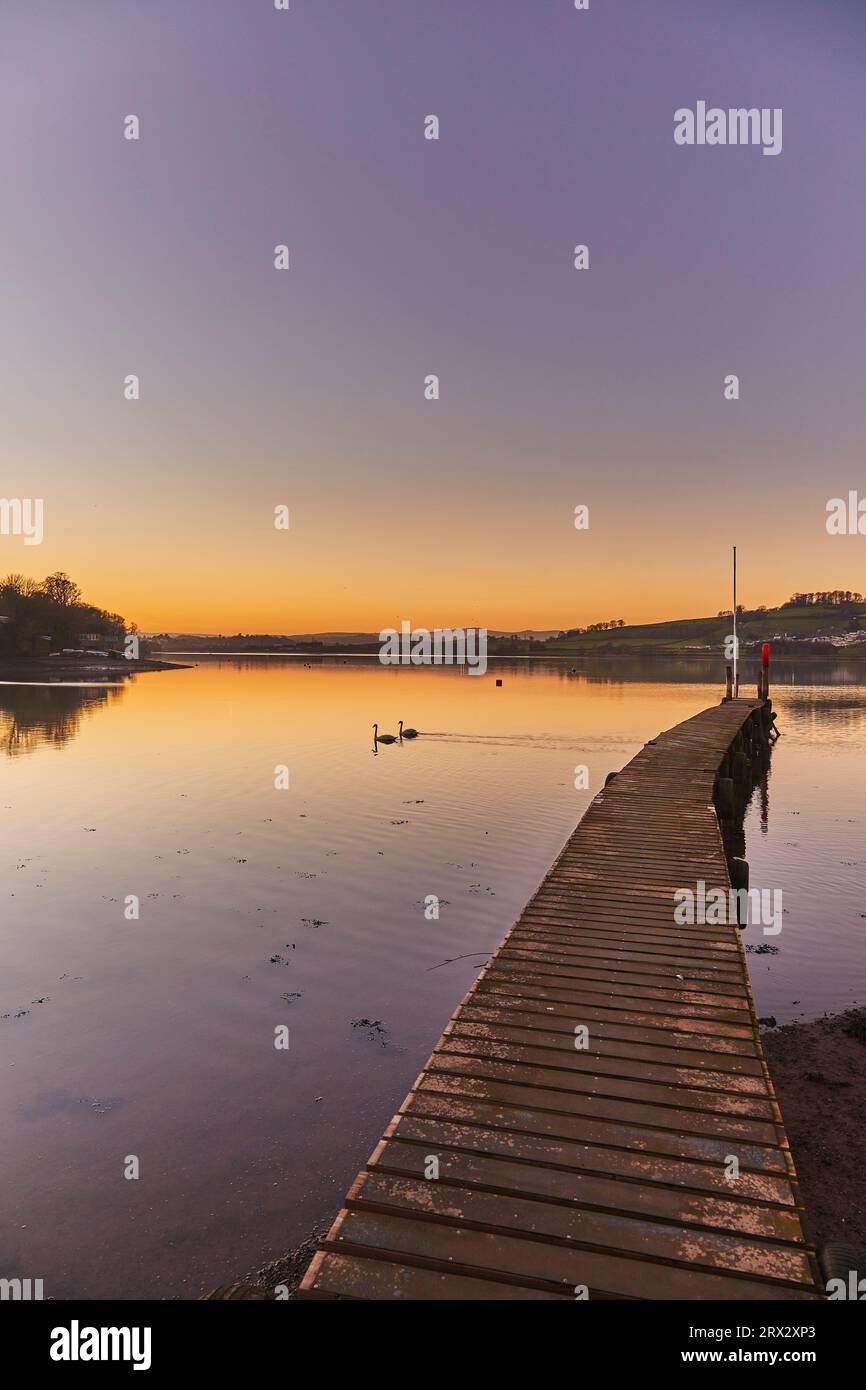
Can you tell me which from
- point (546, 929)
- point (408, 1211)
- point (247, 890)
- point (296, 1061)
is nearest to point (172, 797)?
point (247, 890)

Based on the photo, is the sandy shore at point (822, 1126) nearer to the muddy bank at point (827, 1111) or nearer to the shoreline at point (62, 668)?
the muddy bank at point (827, 1111)

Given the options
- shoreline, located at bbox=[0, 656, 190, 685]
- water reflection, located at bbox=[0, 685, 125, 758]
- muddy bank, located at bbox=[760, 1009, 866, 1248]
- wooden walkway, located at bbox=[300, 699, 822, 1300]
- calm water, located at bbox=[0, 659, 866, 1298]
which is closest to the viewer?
wooden walkway, located at bbox=[300, 699, 822, 1300]

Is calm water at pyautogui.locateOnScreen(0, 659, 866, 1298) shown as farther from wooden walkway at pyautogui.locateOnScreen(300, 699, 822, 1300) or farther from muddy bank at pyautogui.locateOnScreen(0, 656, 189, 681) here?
muddy bank at pyautogui.locateOnScreen(0, 656, 189, 681)

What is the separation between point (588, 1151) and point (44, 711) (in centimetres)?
5417

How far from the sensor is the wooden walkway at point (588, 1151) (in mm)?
3414

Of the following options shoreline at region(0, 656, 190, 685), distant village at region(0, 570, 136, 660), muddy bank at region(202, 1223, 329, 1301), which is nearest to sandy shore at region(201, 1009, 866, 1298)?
muddy bank at region(202, 1223, 329, 1301)

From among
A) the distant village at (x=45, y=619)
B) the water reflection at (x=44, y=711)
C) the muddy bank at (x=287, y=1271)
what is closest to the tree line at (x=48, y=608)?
the distant village at (x=45, y=619)

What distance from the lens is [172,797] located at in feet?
74.2

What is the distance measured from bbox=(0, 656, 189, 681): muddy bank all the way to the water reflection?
68.0 feet

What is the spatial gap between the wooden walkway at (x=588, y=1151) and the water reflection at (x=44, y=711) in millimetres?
30668

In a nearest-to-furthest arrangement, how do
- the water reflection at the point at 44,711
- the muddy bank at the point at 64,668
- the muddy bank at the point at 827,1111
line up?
the muddy bank at the point at 827,1111 < the water reflection at the point at 44,711 < the muddy bank at the point at 64,668

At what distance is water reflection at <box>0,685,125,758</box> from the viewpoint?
34.8 metres
